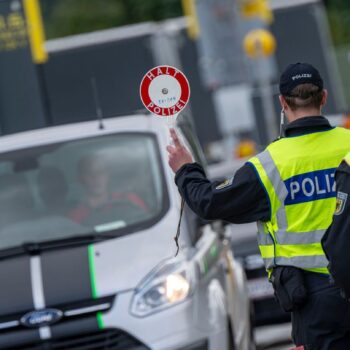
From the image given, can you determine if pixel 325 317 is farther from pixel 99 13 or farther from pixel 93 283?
pixel 99 13

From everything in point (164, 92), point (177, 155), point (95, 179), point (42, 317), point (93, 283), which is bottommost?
point (42, 317)

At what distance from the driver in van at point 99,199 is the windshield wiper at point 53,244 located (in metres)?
0.31

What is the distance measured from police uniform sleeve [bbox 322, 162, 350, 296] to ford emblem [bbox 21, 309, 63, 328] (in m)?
2.51

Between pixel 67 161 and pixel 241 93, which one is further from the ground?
pixel 241 93

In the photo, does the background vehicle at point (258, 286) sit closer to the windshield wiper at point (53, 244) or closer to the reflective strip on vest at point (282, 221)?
the windshield wiper at point (53, 244)

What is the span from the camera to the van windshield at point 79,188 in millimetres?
6988

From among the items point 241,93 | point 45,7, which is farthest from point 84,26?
point 241,93

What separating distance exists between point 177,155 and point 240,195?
0.35 meters

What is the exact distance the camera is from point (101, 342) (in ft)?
20.5

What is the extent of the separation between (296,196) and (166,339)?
6.08ft

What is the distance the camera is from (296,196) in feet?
15.1

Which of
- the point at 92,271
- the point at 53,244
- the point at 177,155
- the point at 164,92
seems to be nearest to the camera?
the point at 177,155

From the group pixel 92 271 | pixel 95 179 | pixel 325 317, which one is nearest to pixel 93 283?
pixel 92 271

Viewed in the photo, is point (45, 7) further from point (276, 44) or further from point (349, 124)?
point (349, 124)
